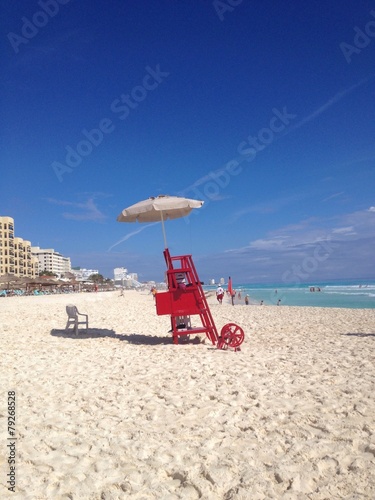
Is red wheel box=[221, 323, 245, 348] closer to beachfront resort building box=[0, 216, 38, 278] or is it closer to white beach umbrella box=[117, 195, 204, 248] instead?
white beach umbrella box=[117, 195, 204, 248]

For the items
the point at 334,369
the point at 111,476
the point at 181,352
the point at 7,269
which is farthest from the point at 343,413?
the point at 7,269

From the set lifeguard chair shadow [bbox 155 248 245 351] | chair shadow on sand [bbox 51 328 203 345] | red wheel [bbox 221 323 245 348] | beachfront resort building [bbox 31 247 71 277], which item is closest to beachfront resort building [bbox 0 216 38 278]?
beachfront resort building [bbox 31 247 71 277]

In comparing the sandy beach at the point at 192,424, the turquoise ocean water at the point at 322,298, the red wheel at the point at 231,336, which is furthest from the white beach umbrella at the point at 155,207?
the turquoise ocean water at the point at 322,298

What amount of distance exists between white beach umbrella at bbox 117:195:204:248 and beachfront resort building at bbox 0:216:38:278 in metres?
77.0

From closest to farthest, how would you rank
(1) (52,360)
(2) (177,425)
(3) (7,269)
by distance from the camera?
(2) (177,425) < (1) (52,360) < (3) (7,269)

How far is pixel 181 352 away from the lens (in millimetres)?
7285

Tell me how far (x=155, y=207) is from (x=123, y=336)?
3.76 metres

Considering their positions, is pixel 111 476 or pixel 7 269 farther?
pixel 7 269

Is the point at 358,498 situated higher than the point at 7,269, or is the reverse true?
the point at 7,269

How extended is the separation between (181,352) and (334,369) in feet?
9.24

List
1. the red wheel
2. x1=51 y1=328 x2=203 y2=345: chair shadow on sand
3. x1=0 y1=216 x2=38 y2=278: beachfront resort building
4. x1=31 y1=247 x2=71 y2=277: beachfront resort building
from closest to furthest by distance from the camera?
the red wheel, x1=51 y1=328 x2=203 y2=345: chair shadow on sand, x1=0 y1=216 x2=38 y2=278: beachfront resort building, x1=31 y1=247 x2=71 y2=277: beachfront resort building

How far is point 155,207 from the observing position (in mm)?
8055

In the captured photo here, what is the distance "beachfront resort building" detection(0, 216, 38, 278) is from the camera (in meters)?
79.9

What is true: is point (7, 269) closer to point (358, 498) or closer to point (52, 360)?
point (52, 360)
